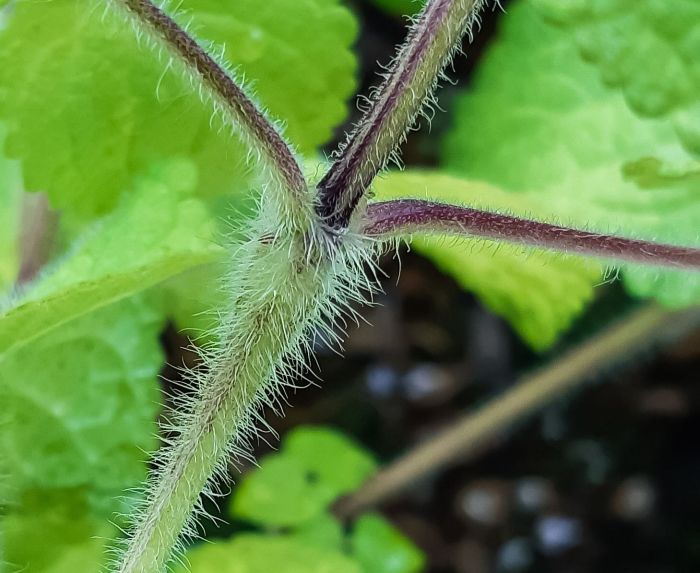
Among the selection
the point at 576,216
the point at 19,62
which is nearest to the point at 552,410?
the point at 576,216

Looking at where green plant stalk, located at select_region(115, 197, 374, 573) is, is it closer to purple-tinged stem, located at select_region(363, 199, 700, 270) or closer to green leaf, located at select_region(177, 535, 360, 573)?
purple-tinged stem, located at select_region(363, 199, 700, 270)

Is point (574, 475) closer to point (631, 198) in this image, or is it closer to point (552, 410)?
point (552, 410)

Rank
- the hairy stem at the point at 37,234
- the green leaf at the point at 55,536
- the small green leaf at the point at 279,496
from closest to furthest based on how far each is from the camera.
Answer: the green leaf at the point at 55,536
the hairy stem at the point at 37,234
the small green leaf at the point at 279,496

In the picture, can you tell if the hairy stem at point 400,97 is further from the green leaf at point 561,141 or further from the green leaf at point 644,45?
the green leaf at point 561,141

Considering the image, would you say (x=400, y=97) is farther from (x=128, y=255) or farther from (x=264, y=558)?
(x=264, y=558)

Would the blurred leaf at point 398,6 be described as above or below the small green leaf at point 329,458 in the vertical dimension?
above

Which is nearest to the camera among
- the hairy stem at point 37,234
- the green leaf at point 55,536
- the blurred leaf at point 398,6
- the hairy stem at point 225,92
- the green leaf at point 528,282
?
the hairy stem at point 225,92

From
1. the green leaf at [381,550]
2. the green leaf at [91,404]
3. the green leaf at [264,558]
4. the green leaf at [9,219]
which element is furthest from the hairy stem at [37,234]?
the green leaf at [381,550]
